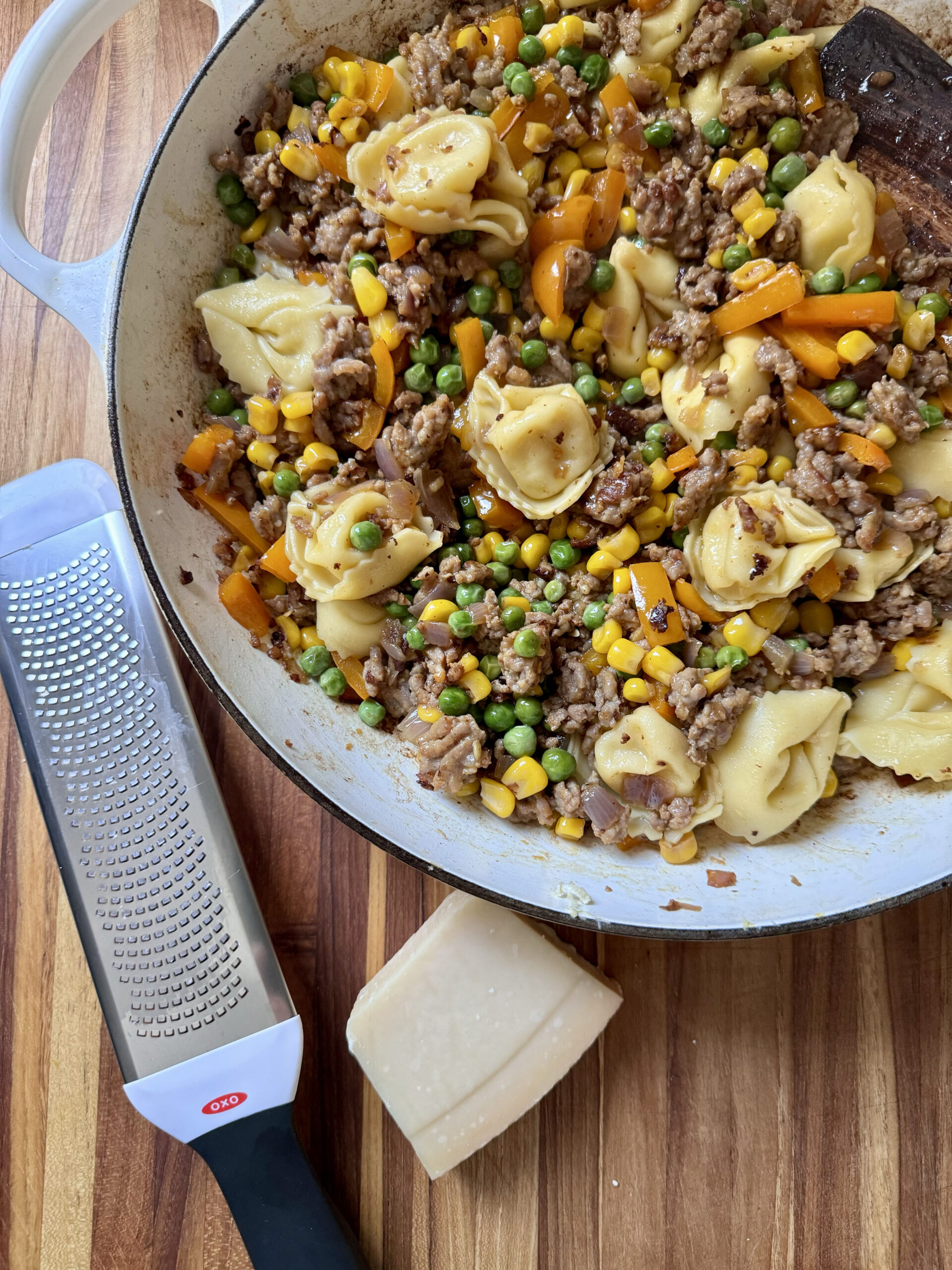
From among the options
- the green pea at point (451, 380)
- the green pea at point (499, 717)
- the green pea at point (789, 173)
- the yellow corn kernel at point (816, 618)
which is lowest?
the yellow corn kernel at point (816, 618)

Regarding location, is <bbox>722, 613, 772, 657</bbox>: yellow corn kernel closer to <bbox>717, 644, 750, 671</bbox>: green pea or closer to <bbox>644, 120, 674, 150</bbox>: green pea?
<bbox>717, 644, 750, 671</bbox>: green pea

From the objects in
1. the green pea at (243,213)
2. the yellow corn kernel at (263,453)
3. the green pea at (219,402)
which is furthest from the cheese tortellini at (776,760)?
the green pea at (243,213)

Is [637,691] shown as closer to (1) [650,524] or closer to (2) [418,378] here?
(1) [650,524]

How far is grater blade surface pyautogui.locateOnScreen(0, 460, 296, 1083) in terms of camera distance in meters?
3.22

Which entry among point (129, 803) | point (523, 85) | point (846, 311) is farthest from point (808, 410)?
point (129, 803)

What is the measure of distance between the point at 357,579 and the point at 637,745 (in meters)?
1.16

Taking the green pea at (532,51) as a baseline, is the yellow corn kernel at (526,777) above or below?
below

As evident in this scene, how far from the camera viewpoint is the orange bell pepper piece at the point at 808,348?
9.90 feet

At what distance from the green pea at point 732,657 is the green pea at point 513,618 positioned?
712 millimetres

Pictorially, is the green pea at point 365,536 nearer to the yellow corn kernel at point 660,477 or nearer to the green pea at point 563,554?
the green pea at point 563,554

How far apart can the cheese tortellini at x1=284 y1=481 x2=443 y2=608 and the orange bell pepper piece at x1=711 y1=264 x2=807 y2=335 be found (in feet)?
4.33

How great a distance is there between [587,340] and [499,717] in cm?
147

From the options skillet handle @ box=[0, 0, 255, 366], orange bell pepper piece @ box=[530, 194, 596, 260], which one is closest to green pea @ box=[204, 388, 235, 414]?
skillet handle @ box=[0, 0, 255, 366]

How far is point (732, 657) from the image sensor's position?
9.77 ft
